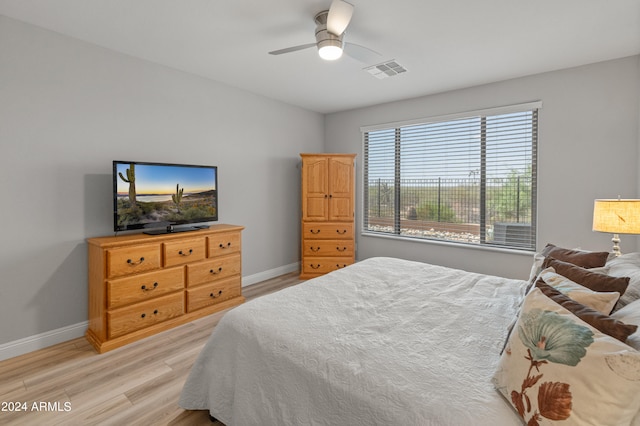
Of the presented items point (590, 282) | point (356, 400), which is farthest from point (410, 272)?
point (356, 400)

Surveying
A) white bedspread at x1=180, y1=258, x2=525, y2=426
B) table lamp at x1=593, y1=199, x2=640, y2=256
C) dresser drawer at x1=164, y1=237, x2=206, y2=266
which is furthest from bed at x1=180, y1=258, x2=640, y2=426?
dresser drawer at x1=164, y1=237, x2=206, y2=266

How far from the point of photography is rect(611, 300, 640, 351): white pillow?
39.0 inches

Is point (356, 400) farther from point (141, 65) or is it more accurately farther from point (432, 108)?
point (432, 108)

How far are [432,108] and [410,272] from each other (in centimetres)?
272

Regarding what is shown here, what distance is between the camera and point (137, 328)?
2.71m

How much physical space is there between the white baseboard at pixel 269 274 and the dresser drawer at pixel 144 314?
1.26m

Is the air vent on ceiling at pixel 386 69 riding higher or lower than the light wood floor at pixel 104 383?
higher

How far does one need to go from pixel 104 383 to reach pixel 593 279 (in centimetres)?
303

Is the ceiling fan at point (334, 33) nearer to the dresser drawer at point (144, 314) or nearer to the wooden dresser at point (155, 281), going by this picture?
the wooden dresser at point (155, 281)

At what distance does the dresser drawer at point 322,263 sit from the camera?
4.55m

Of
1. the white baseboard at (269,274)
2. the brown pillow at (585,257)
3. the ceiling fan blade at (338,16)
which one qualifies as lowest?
the white baseboard at (269,274)

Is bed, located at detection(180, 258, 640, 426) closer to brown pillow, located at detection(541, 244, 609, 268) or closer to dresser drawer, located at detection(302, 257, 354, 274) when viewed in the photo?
brown pillow, located at detection(541, 244, 609, 268)

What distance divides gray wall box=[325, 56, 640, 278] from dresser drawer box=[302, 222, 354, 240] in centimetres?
157

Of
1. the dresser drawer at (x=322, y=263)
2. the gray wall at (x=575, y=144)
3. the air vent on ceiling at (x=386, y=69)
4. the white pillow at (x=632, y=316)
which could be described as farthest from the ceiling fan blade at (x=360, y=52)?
the dresser drawer at (x=322, y=263)
